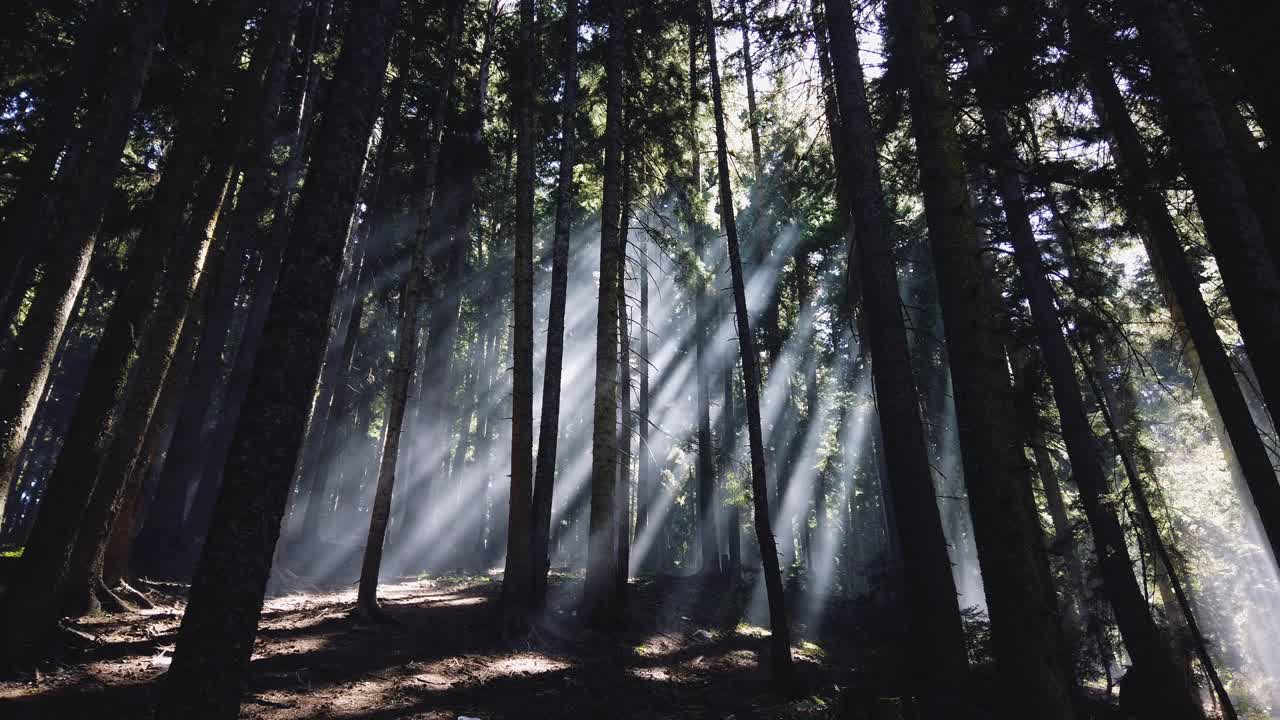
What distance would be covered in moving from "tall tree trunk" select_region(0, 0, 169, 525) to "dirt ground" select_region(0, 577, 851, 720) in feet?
7.39

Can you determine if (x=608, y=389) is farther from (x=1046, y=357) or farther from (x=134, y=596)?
(x=134, y=596)

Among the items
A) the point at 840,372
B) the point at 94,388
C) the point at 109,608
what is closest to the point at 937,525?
the point at 94,388

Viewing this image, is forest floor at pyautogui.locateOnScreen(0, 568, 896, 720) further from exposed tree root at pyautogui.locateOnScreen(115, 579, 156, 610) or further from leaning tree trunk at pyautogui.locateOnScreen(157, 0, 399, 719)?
leaning tree trunk at pyautogui.locateOnScreen(157, 0, 399, 719)

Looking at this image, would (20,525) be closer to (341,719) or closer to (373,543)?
(373,543)

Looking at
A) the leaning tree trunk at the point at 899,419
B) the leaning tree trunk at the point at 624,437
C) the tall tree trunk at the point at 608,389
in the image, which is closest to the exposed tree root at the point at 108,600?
the tall tree trunk at the point at 608,389

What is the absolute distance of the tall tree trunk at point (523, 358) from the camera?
8953 mm

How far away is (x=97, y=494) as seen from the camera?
6.59m

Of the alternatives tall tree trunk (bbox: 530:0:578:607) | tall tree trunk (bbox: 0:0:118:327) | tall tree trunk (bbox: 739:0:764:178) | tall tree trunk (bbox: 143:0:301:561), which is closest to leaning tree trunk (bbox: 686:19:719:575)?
tall tree trunk (bbox: 739:0:764:178)

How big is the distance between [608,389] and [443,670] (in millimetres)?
5425

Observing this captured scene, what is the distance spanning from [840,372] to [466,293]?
18.3 meters

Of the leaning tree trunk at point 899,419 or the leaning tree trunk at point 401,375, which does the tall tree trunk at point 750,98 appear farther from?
the leaning tree trunk at point 401,375

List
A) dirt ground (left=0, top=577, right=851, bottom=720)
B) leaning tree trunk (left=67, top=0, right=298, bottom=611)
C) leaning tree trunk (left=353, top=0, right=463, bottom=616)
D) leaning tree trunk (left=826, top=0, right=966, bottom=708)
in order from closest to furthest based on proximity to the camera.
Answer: dirt ground (left=0, top=577, right=851, bottom=720) → leaning tree trunk (left=826, top=0, right=966, bottom=708) → leaning tree trunk (left=67, top=0, right=298, bottom=611) → leaning tree trunk (left=353, top=0, right=463, bottom=616)

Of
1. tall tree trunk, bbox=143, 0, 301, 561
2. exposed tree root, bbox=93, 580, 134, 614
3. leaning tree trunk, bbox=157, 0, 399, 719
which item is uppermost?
tall tree trunk, bbox=143, 0, 301, 561

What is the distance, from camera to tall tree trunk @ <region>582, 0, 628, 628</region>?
9805 mm
